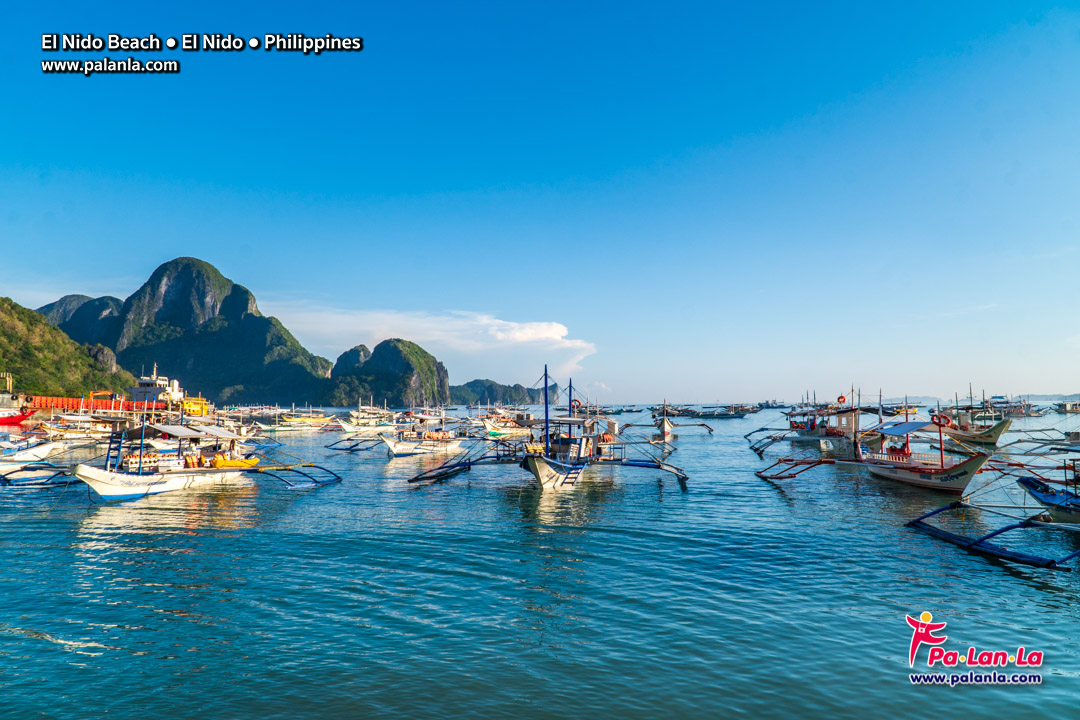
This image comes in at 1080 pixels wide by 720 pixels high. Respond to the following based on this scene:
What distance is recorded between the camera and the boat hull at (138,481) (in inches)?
1162

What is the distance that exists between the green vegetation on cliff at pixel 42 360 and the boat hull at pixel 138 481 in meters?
114

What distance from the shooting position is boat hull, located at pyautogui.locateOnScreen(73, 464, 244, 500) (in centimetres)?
2952

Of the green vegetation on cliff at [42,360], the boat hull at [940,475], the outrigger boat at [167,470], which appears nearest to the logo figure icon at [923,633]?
the boat hull at [940,475]

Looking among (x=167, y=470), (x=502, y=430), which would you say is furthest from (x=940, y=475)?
(x=502, y=430)

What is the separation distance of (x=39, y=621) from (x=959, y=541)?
32179 millimetres

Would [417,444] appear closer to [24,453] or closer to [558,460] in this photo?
[558,460]

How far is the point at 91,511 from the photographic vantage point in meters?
28.9

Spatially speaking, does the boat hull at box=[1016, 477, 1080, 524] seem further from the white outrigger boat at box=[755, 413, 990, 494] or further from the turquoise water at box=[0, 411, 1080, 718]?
the white outrigger boat at box=[755, 413, 990, 494]

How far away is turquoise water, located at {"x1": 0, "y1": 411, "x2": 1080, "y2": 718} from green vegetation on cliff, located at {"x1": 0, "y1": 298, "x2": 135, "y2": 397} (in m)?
129

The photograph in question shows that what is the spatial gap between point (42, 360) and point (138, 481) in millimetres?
144662

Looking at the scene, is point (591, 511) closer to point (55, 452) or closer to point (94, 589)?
point (94, 589)

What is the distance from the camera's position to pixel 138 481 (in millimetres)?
31984

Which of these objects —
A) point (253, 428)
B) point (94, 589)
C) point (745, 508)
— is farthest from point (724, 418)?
point (94, 589)

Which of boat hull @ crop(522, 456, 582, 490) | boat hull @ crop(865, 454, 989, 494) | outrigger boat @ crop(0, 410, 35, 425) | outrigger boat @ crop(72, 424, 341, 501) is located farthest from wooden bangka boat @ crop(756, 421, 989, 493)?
outrigger boat @ crop(0, 410, 35, 425)
